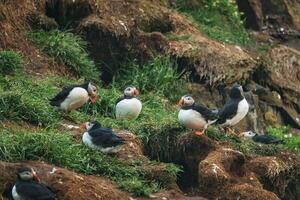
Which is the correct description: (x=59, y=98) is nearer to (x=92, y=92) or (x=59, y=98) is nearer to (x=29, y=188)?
(x=92, y=92)

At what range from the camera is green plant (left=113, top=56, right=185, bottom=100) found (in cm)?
1719

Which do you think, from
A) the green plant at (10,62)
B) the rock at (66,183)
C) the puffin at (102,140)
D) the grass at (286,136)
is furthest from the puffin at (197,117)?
the grass at (286,136)

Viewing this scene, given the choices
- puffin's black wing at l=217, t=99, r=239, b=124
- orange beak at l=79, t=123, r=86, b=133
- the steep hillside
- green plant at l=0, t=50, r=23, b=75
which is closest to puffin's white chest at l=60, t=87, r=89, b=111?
the steep hillside

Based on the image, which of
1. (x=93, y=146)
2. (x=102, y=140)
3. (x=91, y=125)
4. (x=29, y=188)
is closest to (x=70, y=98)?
(x=91, y=125)

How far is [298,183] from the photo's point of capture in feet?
44.9

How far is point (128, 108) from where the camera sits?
46.5 ft

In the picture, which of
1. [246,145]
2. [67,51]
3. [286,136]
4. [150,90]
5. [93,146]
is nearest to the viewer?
[93,146]

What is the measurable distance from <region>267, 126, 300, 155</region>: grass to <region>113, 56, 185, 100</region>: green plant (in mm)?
1853

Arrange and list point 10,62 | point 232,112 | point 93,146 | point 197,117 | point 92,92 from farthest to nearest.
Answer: point 10,62 → point 92,92 → point 232,112 → point 197,117 → point 93,146

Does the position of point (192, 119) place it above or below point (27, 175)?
below

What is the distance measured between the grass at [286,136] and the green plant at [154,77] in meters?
1.85

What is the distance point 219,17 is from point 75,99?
8.01 meters

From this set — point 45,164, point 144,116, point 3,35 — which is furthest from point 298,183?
point 3,35

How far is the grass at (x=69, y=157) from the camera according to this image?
1131 cm
